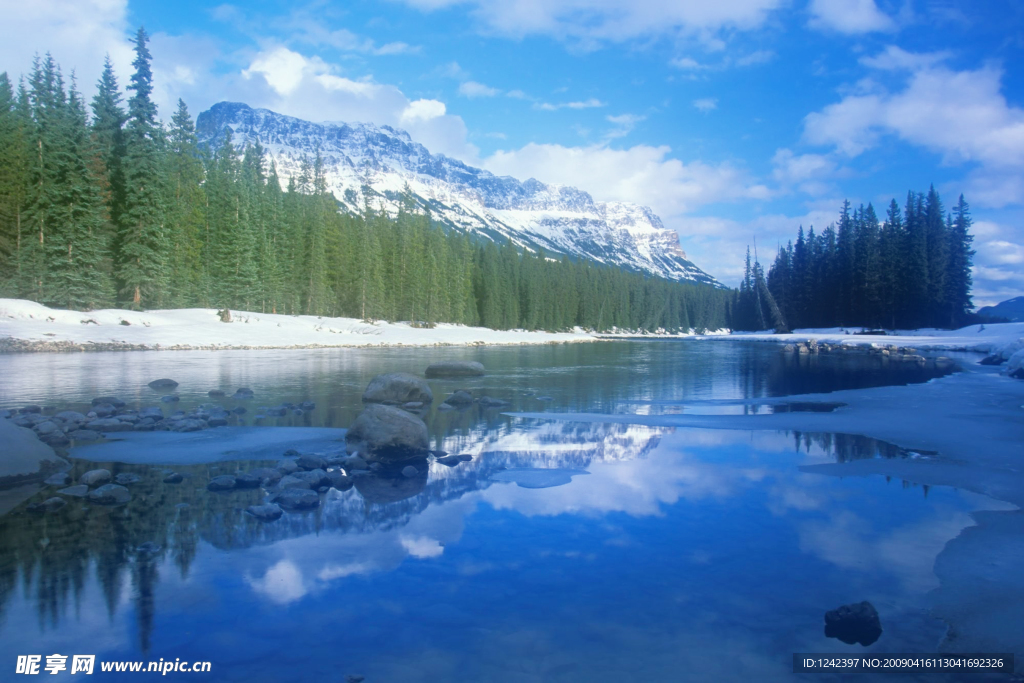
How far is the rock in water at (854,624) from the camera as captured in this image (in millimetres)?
5016

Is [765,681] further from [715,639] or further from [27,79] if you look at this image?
[27,79]

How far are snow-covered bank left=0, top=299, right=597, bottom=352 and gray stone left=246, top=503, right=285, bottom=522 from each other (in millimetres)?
36153

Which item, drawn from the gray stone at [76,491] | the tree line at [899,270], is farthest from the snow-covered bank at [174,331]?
Answer: the tree line at [899,270]

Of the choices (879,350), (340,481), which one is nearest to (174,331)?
(340,481)

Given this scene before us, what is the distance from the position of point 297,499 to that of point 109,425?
814 centimetres

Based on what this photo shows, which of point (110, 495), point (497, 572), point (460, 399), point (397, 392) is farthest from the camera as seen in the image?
point (460, 399)

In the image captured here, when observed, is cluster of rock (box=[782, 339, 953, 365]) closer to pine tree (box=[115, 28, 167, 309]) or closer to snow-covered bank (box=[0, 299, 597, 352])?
snow-covered bank (box=[0, 299, 597, 352])

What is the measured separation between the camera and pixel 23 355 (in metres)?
32.8

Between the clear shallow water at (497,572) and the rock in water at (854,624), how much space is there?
9cm

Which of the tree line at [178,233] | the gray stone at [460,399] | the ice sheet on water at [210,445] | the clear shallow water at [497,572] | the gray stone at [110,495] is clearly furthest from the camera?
the tree line at [178,233]

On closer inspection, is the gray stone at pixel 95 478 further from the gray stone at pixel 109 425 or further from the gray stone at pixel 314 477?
the gray stone at pixel 109 425

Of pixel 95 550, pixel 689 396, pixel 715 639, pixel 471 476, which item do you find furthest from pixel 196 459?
pixel 689 396

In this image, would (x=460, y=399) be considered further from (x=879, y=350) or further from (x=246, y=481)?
(x=879, y=350)

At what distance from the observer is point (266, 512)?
26.4 feet
